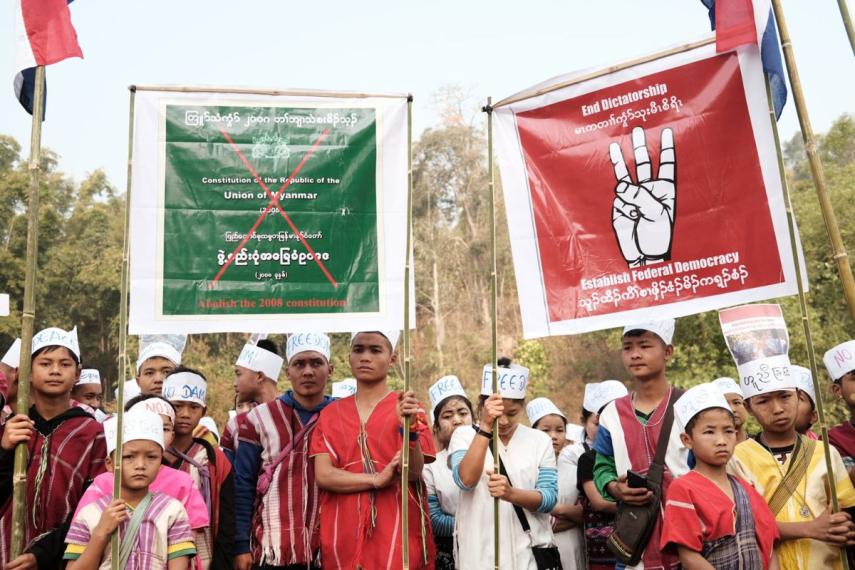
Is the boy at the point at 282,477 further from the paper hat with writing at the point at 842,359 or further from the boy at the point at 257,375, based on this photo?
the paper hat with writing at the point at 842,359

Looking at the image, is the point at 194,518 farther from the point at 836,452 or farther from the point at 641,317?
the point at 836,452

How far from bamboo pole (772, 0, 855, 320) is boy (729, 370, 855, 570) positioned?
0.93 metres

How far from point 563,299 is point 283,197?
1.78m

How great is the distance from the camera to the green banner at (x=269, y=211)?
219 inches

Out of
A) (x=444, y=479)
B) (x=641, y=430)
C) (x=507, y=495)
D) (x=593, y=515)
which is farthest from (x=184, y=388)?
(x=641, y=430)

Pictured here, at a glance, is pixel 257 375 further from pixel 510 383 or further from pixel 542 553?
pixel 542 553

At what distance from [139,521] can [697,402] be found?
3.03 metres

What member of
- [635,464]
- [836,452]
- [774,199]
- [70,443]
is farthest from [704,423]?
[70,443]

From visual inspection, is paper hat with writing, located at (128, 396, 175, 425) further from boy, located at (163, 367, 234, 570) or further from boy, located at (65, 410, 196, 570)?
boy, located at (65, 410, 196, 570)

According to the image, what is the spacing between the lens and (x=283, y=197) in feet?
18.6

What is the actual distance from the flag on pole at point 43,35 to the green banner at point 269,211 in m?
0.70

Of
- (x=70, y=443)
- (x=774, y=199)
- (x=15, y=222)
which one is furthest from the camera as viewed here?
(x=15, y=222)

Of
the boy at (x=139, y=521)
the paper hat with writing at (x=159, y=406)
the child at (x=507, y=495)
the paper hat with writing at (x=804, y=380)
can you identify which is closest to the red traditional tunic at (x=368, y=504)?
the child at (x=507, y=495)

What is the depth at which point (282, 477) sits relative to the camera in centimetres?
596
